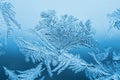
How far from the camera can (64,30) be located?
82 cm

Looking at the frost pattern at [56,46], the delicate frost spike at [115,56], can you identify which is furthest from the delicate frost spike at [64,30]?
the delicate frost spike at [115,56]

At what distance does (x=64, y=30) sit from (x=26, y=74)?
0.23 meters

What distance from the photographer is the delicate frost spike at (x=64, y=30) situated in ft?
2.68

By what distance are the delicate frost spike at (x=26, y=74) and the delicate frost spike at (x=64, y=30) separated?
12 cm

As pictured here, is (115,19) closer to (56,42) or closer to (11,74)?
(56,42)

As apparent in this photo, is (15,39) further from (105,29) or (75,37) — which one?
(105,29)

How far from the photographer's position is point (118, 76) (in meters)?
0.83

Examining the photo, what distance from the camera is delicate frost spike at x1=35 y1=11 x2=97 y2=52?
818mm

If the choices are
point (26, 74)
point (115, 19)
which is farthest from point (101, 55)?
point (26, 74)

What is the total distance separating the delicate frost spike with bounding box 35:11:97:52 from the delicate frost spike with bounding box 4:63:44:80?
0.39ft

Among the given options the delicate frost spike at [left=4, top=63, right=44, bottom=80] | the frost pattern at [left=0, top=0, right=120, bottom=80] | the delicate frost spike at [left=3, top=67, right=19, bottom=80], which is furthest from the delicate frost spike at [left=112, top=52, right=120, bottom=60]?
the delicate frost spike at [left=3, top=67, right=19, bottom=80]

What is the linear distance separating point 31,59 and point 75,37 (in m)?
0.19

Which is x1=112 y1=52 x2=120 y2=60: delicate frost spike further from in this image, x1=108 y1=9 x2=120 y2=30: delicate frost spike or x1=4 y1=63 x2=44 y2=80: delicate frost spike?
x1=4 y1=63 x2=44 y2=80: delicate frost spike

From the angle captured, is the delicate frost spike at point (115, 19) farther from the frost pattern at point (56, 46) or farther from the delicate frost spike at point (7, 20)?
the delicate frost spike at point (7, 20)
